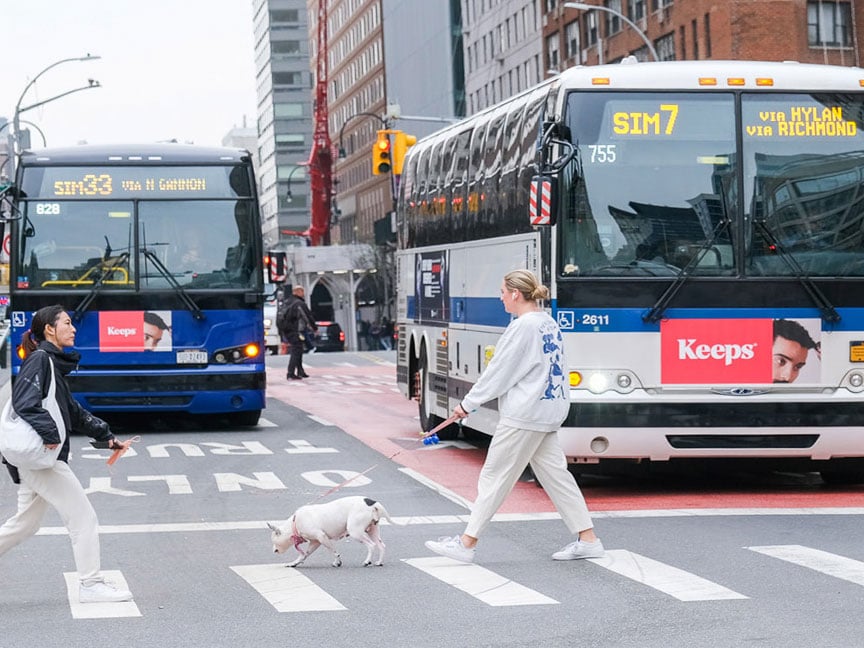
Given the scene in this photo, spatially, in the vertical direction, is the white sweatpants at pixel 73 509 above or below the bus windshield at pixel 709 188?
below

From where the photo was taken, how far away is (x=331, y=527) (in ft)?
33.1

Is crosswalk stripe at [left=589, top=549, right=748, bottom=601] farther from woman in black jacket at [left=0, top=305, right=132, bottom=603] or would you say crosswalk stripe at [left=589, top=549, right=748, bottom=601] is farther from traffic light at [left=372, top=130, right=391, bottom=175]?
traffic light at [left=372, top=130, right=391, bottom=175]

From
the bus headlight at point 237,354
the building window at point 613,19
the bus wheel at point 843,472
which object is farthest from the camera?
the building window at point 613,19

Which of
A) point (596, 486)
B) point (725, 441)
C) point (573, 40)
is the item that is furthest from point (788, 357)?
point (573, 40)

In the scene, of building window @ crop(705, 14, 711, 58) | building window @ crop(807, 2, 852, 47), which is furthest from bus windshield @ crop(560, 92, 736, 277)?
building window @ crop(705, 14, 711, 58)

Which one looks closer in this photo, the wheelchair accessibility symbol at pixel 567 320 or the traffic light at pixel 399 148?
the wheelchair accessibility symbol at pixel 567 320

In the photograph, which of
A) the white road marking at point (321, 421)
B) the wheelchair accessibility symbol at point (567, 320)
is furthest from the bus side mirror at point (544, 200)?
the white road marking at point (321, 421)

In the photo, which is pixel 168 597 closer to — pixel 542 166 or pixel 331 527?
pixel 331 527

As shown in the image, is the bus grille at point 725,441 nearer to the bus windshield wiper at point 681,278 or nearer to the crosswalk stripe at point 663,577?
the bus windshield wiper at point 681,278

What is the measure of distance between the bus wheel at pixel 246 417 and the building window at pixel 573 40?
5435 centimetres

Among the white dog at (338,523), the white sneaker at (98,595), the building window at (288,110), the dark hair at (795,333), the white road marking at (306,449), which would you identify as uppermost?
the building window at (288,110)

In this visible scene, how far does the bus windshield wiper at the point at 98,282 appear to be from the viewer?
20297mm

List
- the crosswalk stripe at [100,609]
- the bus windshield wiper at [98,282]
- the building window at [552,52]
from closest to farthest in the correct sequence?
1. the crosswalk stripe at [100,609]
2. the bus windshield wiper at [98,282]
3. the building window at [552,52]

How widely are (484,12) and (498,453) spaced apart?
85.2 metres
